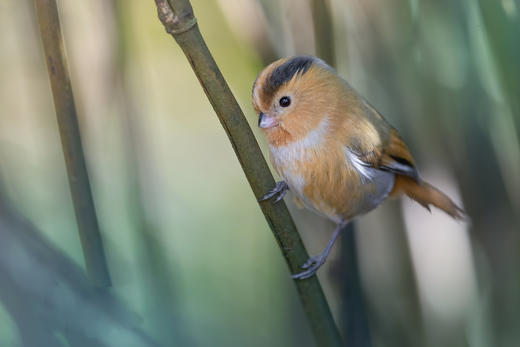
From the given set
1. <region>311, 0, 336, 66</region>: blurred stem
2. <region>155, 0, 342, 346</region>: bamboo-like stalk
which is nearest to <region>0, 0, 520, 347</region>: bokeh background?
<region>311, 0, 336, 66</region>: blurred stem

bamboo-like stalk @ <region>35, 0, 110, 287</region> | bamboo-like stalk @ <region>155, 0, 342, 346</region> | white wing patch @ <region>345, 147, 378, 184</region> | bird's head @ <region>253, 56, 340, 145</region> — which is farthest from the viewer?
white wing patch @ <region>345, 147, 378, 184</region>

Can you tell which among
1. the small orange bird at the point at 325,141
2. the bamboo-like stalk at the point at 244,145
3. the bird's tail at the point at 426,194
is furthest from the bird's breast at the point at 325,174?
the bamboo-like stalk at the point at 244,145

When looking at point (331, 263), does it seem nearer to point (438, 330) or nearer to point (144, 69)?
point (438, 330)

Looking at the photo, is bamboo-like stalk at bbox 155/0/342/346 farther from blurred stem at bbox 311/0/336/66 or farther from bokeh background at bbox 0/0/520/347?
blurred stem at bbox 311/0/336/66

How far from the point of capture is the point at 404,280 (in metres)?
1.45

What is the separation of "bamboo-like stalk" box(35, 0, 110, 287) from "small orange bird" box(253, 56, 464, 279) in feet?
1.31

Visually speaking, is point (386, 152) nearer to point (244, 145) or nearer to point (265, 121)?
point (265, 121)

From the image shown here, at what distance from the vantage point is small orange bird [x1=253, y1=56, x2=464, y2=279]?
125cm

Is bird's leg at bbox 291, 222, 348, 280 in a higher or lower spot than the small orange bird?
lower

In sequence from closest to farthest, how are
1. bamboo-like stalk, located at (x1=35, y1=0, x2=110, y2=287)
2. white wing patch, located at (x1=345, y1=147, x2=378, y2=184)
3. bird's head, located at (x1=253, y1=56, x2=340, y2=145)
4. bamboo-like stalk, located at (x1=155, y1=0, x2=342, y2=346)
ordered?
bamboo-like stalk, located at (x1=155, y1=0, x2=342, y2=346) → bamboo-like stalk, located at (x1=35, y1=0, x2=110, y2=287) → bird's head, located at (x1=253, y1=56, x2=340, y2=145) → white wing patch, located at (x1=345, y1=147, x2=378, y2=184)

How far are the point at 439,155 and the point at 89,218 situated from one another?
91cm

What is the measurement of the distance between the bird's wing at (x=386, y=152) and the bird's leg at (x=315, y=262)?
0.62 feet

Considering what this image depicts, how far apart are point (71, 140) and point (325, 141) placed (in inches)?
22.3

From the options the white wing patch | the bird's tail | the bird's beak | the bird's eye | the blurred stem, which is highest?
the blurred stem
